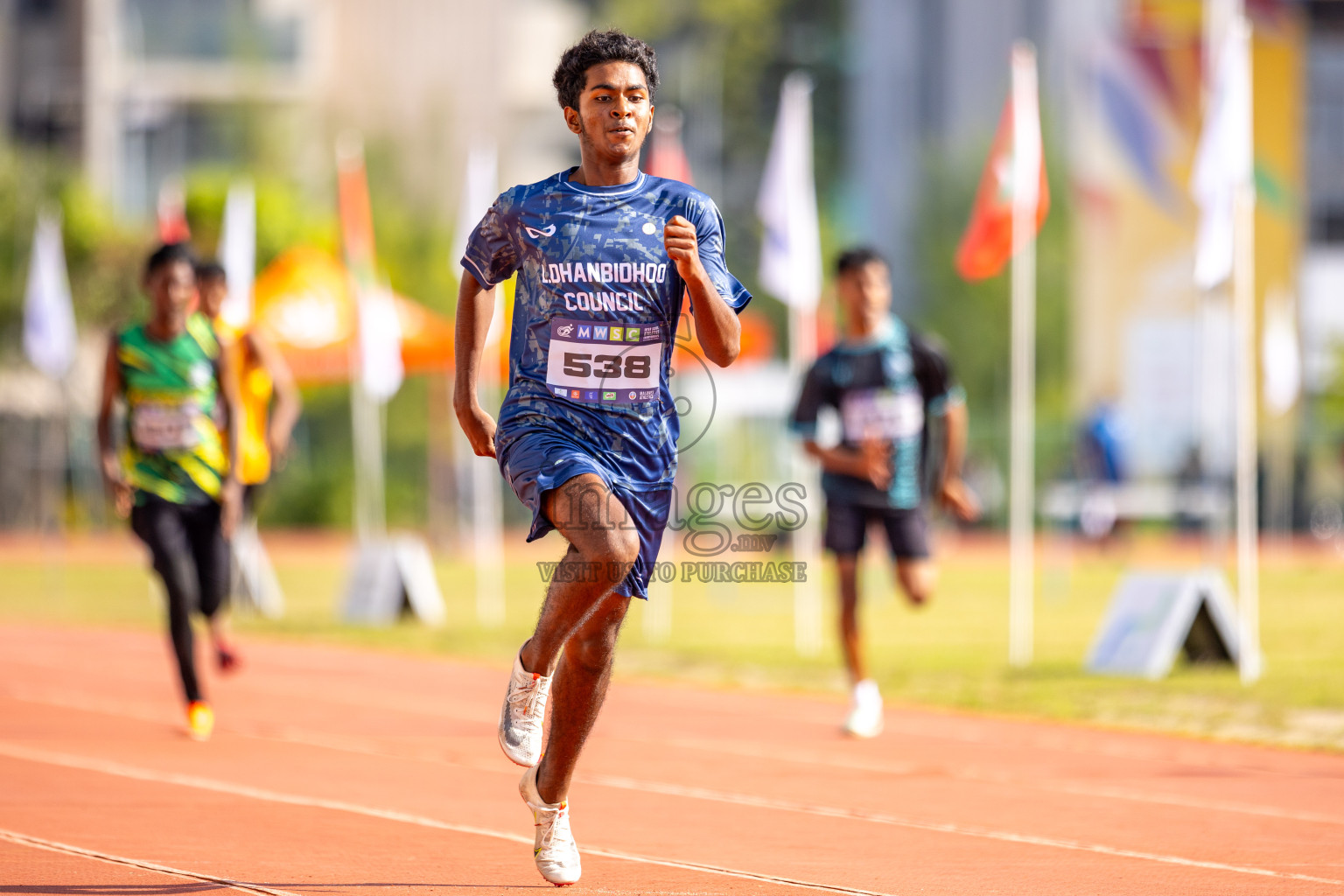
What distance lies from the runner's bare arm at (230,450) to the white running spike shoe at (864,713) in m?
3.14

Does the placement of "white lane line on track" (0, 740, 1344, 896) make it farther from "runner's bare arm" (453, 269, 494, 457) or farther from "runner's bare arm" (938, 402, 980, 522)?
"runner's bare arm" (938, 402, 980, 522)

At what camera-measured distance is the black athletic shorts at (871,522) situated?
9266 millimetres

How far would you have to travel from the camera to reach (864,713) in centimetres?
910

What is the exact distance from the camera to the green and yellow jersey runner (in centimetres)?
878

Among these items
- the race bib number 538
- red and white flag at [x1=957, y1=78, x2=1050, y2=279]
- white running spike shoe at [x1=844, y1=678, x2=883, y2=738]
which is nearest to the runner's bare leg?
the race bib number 538

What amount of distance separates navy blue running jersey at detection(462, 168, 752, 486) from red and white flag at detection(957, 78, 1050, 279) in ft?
26.2

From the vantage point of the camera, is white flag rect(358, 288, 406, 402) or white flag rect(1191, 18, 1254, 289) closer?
white flag rect(1191, 18, 1254, 289)

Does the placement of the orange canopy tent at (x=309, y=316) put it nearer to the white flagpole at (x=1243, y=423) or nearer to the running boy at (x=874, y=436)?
the white flagpole at (x=1243, y=423)

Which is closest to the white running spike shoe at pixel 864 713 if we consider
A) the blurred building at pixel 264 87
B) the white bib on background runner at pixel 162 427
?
the white bib on background runner at pixel 162 427

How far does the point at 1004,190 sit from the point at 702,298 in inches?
331

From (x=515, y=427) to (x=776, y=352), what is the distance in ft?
171

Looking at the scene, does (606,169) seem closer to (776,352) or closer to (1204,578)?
(1204,578)

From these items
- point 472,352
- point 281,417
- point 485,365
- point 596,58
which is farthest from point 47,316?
point 596,58

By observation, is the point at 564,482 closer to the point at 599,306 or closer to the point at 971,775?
the point at 599,306
